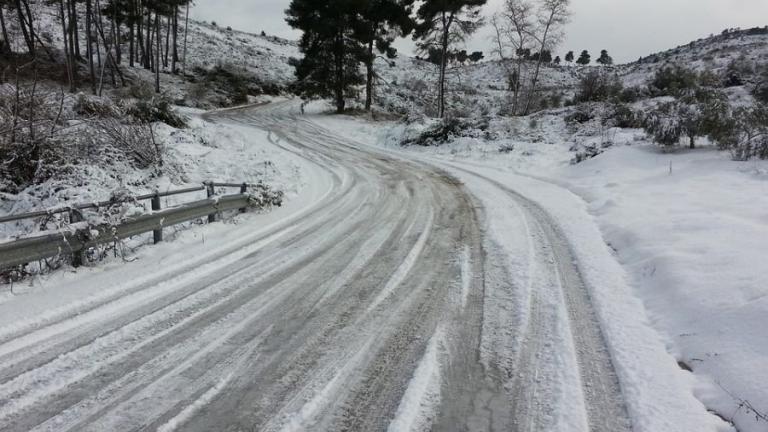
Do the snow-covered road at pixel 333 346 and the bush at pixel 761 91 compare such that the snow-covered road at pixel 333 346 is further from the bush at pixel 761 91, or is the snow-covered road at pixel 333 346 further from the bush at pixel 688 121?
the bush at pixel 761 91

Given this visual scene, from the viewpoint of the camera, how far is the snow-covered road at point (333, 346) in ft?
9.85

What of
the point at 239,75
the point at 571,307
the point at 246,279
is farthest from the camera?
the point at 239,75

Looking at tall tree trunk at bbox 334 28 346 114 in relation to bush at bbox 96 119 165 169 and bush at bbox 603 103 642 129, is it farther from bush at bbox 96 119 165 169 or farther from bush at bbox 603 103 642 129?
bush at bbox 96 119 165 169

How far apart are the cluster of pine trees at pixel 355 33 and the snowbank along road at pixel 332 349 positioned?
23.9 metres

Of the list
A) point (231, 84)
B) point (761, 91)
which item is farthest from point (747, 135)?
point (231, 84)

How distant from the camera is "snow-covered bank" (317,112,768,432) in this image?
Result: 3.26 m

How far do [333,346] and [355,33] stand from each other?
29.7 meters

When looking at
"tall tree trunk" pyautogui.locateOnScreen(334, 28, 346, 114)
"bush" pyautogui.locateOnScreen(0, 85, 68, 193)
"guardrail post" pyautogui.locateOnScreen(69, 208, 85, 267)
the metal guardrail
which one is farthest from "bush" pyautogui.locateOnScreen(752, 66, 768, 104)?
"bush" pyautogui.locateOnScreen(0, 85, 68, 193)

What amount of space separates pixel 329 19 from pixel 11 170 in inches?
912

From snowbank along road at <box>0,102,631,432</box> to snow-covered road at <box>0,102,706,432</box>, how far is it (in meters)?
0.02

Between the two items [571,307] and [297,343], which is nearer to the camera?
[297,343]

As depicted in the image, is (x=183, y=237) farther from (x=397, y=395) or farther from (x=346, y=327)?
(x=397, y=395)

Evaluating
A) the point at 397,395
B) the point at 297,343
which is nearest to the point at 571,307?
A: the point at 397,395

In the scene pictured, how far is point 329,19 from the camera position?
28562 millimetres
